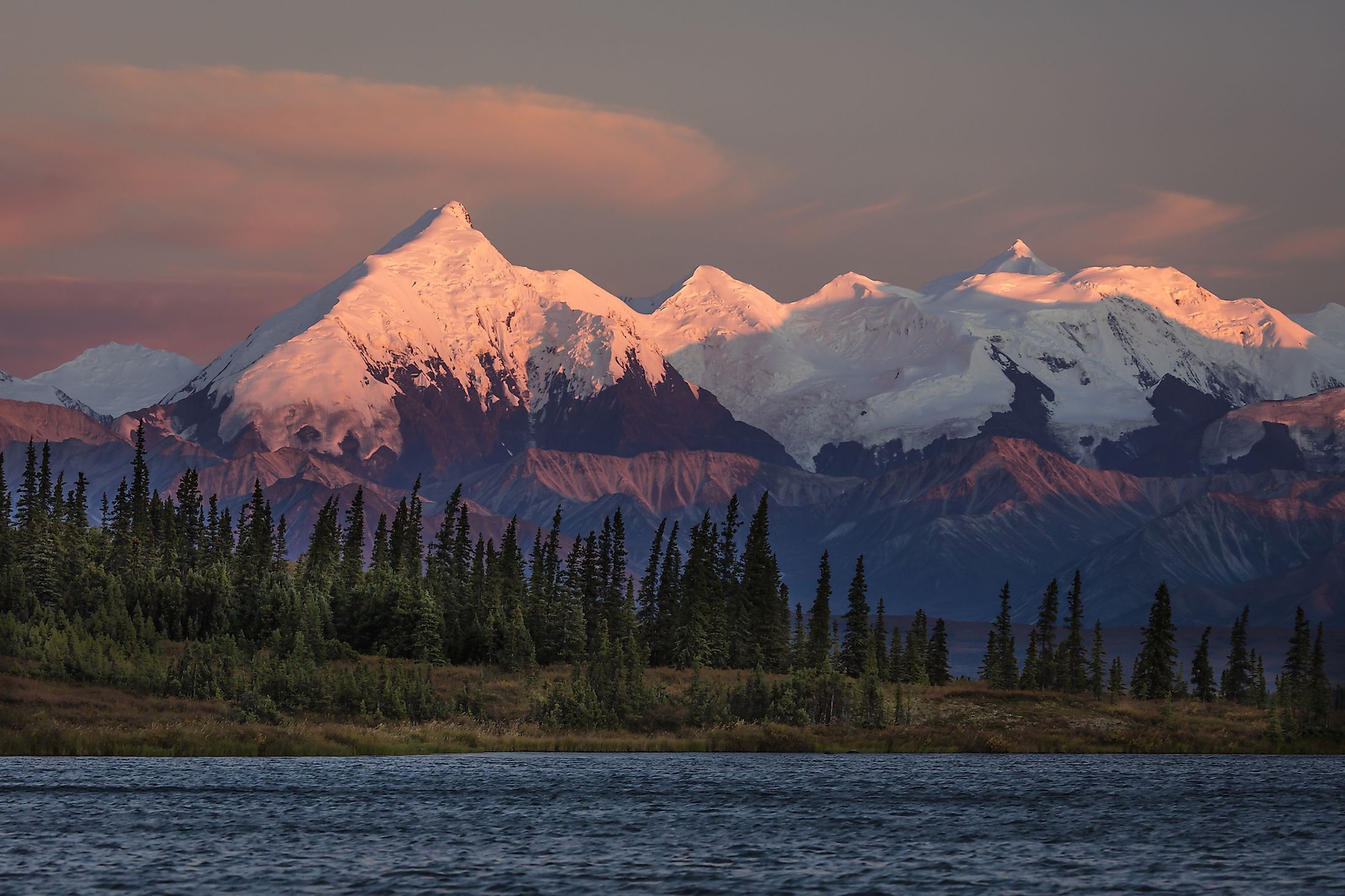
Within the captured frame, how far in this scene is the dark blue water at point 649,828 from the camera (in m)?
60.0

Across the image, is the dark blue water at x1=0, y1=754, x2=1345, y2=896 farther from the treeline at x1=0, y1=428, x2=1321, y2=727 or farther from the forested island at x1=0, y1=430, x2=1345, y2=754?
the treeline at x1=0, y1=428, x2=1321, y2=727

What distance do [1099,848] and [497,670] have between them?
364 ft

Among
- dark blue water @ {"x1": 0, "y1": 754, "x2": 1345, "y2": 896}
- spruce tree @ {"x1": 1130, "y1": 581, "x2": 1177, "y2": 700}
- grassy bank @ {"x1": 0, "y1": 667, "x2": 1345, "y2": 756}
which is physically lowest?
dark blue water @ {"x1": 0, "y1": 754, "x2": 1345, "y2": 896}

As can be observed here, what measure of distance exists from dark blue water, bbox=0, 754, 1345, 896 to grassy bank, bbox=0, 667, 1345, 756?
2896mm

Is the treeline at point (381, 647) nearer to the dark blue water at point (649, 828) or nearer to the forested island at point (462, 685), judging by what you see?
the forested island at point (462, 685)

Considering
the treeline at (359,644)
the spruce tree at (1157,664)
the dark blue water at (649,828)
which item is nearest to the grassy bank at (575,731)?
the dark blue water at (649,828)

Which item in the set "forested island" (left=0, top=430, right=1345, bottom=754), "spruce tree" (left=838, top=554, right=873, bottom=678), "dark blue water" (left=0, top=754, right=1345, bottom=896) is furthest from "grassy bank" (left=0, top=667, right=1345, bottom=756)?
"spruce tree" (left=838, top=554, right=873, bottom=678)

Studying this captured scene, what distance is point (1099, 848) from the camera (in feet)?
232

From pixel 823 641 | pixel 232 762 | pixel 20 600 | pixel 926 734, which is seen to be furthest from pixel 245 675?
pixel 823 641

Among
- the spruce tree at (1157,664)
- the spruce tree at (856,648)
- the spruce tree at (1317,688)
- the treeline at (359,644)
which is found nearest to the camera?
the treeline at (359,644)

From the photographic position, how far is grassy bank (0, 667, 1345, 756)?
115 meters

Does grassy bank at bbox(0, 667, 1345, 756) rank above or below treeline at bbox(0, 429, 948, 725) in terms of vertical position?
below

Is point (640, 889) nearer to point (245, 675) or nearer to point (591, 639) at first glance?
point (245, 675)

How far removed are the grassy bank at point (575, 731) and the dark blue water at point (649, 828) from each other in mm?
2896
